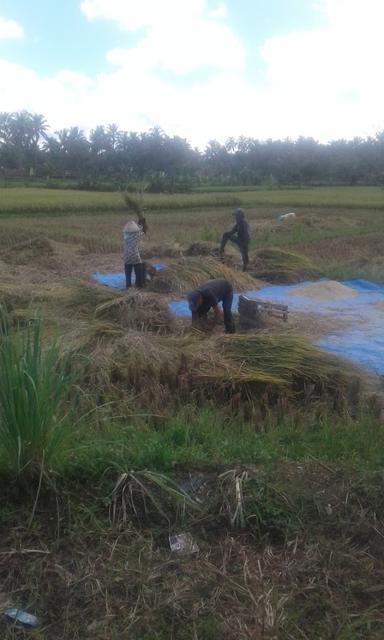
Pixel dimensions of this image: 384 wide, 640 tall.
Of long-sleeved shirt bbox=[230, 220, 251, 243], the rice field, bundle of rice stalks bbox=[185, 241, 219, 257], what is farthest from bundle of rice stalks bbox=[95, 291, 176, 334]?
the rice field

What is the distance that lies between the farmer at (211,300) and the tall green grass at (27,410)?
405 cm

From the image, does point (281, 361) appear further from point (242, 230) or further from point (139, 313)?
point (242, 230)

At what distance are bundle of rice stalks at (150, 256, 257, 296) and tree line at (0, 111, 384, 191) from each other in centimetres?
3646

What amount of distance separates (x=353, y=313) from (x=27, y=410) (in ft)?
22.8

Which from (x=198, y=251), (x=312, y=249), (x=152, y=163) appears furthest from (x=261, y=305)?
(x=152, y=163)

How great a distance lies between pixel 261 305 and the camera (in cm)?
826

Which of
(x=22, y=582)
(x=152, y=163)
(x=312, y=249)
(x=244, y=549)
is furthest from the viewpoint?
(x=152, y=163)

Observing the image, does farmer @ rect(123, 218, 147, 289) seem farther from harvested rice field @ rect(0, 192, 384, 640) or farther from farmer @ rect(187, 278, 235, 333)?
harvested rice field @ rect(0, 192, 384, 640)

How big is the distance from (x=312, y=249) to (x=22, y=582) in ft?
49.4

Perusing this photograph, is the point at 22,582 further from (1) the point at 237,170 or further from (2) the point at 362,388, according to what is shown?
(1) the point at 237,170

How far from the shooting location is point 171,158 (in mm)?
60875

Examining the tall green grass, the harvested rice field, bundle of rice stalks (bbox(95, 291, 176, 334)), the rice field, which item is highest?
the tall green grass

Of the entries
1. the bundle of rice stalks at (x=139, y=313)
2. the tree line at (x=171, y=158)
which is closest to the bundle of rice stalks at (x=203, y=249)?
the bundle of rice stalks at (x=139, y=313)

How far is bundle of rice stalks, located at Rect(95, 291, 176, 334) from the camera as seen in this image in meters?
7.16
